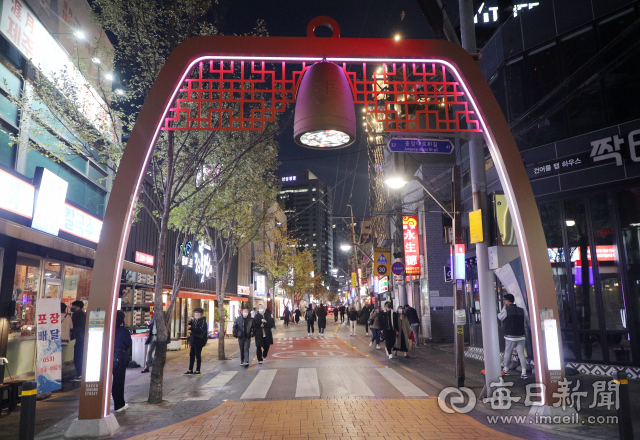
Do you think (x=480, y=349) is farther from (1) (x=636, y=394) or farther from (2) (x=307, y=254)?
(2) (x=307, y=254)

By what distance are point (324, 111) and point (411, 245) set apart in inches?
785

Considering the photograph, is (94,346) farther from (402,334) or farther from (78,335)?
(402,334)

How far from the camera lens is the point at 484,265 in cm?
954

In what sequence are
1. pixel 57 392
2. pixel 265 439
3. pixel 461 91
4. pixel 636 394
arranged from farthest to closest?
pixel 57 392 → pixel 636 394 → pixel 461 91 → pixel 265 439

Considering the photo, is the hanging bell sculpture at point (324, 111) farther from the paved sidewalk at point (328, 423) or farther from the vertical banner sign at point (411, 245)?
the vertical banner sign at point (411, 245)

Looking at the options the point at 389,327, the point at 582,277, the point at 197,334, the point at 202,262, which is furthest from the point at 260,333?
the point at 202,262

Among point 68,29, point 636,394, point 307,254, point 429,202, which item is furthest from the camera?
point 307,254

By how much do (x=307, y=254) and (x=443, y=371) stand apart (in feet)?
178

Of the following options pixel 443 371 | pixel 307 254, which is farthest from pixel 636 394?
pixel 307 254

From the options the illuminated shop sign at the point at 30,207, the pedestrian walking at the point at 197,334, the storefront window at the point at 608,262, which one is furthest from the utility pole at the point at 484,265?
the illuminated shop sign at the point at 30,207

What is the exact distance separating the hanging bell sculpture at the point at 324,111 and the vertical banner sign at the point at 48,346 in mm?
7023

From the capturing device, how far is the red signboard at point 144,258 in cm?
1930

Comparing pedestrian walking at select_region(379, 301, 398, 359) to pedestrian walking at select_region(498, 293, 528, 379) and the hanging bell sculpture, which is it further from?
the hanging bell sculpture

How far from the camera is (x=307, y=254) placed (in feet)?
221
